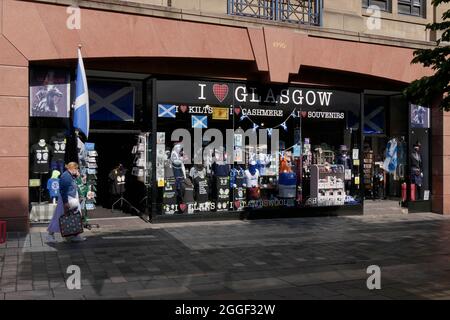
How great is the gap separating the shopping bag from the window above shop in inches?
258

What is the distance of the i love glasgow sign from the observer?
41.8 ft

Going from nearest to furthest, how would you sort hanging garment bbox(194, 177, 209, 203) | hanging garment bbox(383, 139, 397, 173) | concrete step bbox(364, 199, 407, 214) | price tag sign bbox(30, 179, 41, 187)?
price tag sign bbox(30, 179, 41, 187), hanging garment bbox(194, 177, 209, 203), concrete step bbox(364, 199, 407, 214), hanging garment bbox(383, 139, 397, 173)

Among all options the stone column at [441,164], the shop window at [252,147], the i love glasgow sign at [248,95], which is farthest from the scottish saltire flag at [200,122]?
the stone column at [441,164]

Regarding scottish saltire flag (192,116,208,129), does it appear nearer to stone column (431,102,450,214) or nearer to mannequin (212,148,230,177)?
mannequin (212,148,230,177)

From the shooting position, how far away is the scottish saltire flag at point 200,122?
13.1 m

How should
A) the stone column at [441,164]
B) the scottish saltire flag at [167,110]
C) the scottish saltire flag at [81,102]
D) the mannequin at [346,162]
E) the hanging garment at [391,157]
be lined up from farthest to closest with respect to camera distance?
the hanging garment at [391,157]
the stone column at [441,164]
the mannequin at [346,162]
the scottish saltire flag at [167,110]
the scottish saltire flag at [81,102]

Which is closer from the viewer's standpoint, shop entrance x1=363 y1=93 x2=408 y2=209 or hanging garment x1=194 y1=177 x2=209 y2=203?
hanging garment x1=194 y1=177 x2=209 y2=203

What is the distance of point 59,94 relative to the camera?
38.0 feet

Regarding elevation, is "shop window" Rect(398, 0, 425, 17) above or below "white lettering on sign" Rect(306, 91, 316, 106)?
above

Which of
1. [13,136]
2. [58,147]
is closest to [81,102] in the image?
[13,136]

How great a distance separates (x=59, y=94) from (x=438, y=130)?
11005mm

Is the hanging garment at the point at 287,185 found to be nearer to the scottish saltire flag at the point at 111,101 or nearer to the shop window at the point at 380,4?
the scottish saltire flag at the point at 111,101

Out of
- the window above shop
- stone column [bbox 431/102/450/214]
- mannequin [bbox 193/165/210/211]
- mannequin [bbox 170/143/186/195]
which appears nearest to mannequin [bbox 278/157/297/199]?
mannequin [bbox 193/165/210/211]

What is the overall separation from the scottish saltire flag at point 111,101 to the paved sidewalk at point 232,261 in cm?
264
